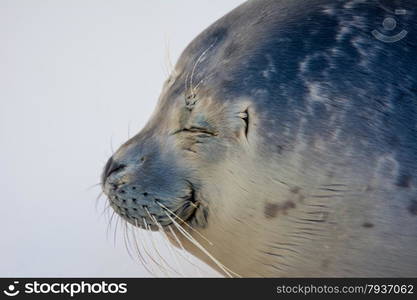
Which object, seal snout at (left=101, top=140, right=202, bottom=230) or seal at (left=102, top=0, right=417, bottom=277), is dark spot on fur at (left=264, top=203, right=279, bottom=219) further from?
seal snout at (left=101, top=140, right=202, bottom=230)

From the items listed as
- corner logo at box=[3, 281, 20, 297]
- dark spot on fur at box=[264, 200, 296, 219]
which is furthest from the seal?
corner logo at box=[3, 281, 20, 297]

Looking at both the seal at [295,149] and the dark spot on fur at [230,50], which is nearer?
the seal at [295,149]

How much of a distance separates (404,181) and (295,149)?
213mm

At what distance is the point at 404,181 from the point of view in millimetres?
1537

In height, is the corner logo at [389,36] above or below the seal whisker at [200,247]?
above

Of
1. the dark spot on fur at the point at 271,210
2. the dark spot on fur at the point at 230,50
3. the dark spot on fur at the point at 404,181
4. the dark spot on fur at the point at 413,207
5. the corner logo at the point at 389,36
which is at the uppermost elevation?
the dark spot on fur at the point at 230,50

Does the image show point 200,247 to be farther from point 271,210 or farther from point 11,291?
point 11,291

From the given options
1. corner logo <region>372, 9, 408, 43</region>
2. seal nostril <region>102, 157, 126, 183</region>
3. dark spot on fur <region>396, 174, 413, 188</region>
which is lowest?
dark spot on fur <region>396, 174, 413, 188</region>

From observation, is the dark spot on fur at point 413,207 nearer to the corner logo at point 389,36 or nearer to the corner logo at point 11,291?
the corner logo at point 389,36

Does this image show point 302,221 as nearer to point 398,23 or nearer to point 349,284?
point 349,284

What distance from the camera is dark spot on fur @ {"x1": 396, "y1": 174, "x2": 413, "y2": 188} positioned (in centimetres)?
154

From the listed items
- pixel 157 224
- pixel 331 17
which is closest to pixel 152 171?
pixel 157 224

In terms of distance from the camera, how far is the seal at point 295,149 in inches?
61.1

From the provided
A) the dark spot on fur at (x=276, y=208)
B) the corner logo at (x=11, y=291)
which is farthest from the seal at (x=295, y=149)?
the corner logo at (x=11, y=291)
